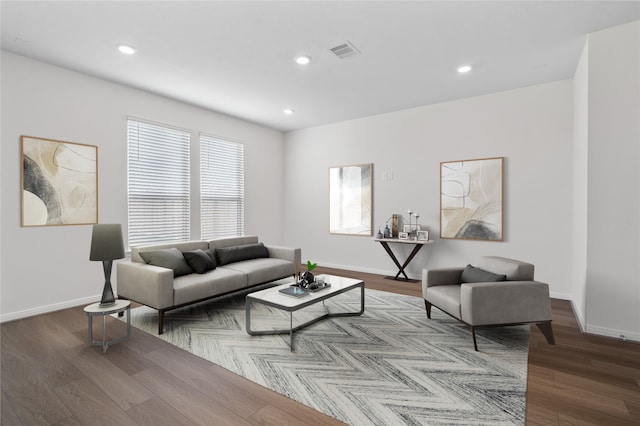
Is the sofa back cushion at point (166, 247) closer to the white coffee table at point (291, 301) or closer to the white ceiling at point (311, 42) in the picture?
the white coffee table at point (291, 301)

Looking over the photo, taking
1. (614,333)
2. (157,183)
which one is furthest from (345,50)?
(614,333)

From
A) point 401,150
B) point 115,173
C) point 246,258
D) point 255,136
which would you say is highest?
point 255,136

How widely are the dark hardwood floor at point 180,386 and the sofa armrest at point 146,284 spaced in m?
0.35

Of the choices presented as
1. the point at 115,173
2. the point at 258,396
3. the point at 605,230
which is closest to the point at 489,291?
the point at 605,230

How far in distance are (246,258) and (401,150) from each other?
3.16 metres

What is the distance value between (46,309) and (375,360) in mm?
3741

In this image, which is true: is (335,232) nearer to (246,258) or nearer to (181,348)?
(246,258)

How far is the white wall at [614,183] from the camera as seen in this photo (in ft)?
9.63

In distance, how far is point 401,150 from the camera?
5.56m

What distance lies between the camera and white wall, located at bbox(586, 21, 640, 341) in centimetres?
294

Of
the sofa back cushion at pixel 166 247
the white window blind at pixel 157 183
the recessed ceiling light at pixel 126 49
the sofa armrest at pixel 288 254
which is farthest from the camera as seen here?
the sofa armrest at pixel 288 254

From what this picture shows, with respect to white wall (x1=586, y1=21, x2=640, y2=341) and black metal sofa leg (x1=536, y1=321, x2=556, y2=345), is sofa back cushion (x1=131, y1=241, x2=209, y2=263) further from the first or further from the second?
white wall (x1=586, y1=21, x2=640, y2=341)

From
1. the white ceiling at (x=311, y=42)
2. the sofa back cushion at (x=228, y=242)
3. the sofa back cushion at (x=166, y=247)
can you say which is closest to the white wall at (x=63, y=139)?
the white ceiling at (x=311, y=42)

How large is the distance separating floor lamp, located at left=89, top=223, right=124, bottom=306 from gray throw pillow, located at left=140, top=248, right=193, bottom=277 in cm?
55
